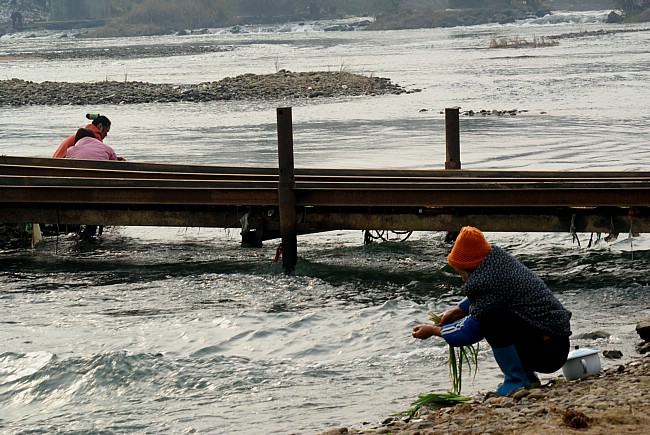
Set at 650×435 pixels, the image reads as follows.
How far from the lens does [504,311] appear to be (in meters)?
7.02

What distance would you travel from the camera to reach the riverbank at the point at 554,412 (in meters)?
6.29

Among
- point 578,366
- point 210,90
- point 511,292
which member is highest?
point 210,90

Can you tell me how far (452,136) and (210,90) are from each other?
1270 inches

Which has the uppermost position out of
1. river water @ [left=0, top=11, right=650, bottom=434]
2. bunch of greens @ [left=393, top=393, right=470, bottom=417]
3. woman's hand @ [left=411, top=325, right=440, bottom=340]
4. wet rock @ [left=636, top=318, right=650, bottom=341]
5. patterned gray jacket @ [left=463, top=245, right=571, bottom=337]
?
patterned gray jacket @ [left=463, top=245, right=571, bottom=337]

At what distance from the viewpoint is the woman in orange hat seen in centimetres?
696

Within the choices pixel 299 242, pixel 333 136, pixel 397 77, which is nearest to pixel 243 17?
pixel 397 77

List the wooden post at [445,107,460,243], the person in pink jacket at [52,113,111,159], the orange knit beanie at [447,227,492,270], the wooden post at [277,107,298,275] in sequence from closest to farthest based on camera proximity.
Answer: the orange knit beanie at [447,227,492,270] → the wooden post at [277,107,298,275] → the wooden post at [445,107,460,243] → the person in pink jacket at [52,113,111,159]

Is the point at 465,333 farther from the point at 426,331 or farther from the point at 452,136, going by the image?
the point at 452,136

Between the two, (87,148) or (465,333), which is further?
(87,148)

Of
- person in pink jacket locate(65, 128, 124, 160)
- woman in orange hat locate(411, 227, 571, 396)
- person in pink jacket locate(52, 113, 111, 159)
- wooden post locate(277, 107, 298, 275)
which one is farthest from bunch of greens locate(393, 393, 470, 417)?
person in pink jacket locate(65, 128, 124, 160)

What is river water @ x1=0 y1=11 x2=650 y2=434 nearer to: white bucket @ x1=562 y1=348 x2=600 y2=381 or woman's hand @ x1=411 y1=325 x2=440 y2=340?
white bucket @ x1=562 y1=348 x2=600 y2=381

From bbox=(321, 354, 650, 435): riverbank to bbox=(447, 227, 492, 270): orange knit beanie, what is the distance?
0.97m

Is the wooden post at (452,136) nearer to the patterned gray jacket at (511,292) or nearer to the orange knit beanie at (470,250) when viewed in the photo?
the patterned gray jacket at (511,292)

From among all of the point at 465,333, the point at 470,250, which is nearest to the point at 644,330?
the point at 465,333
